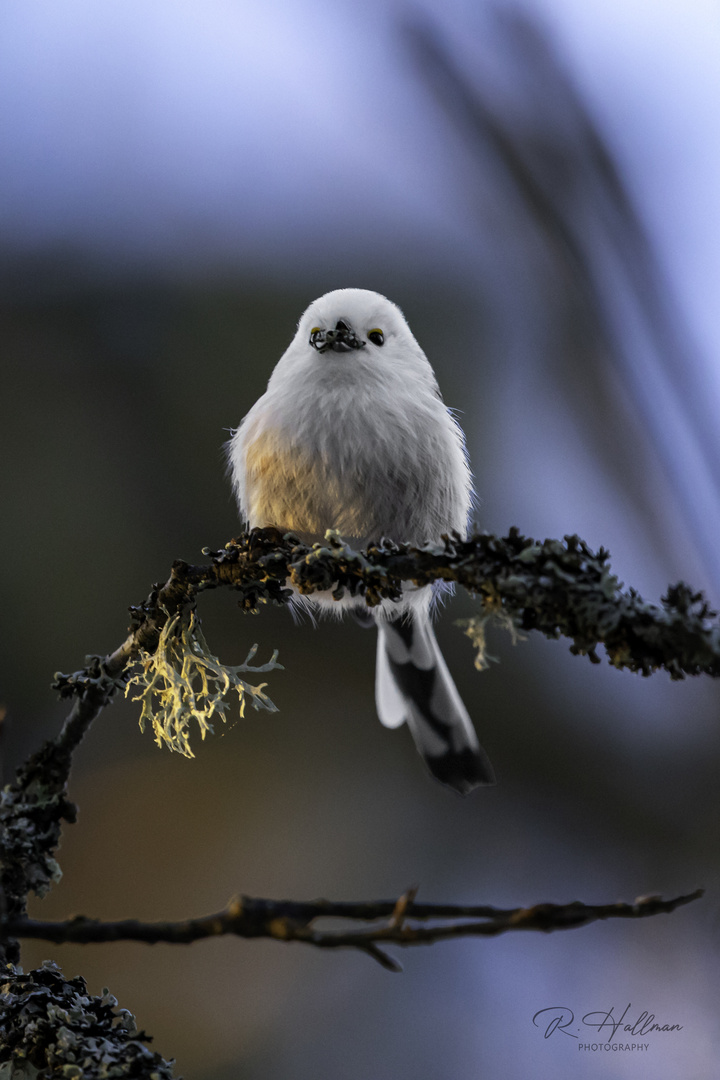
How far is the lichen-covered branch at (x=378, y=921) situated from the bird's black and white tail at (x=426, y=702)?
546 mm

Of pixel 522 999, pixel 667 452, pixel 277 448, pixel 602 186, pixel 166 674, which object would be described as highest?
pixel 602 186

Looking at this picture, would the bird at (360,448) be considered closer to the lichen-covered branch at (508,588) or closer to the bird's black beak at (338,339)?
the bird's black beak at (338,339)

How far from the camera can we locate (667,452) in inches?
56.6

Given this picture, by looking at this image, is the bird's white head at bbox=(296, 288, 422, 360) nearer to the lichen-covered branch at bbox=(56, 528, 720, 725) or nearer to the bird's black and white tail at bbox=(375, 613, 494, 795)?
the lichen-covered branch at bbox=(56, 528, 720, 725)

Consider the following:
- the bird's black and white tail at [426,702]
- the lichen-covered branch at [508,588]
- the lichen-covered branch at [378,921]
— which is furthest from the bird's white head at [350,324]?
the lichen-covered branch at [378,921]

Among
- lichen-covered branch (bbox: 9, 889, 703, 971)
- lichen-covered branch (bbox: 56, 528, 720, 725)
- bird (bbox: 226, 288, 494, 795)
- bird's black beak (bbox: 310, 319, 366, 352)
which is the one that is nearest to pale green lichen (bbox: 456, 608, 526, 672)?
lichen-covered branch (bbox: 56, 528, 720, 725)

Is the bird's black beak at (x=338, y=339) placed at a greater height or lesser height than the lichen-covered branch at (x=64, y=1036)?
greater

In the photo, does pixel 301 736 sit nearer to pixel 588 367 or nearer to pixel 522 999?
pixel 522 999

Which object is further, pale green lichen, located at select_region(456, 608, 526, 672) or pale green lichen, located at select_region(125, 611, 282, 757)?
pale green lichen, located at select_region(125, 611, 282, 757)

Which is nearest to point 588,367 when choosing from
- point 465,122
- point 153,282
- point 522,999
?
point 465,122

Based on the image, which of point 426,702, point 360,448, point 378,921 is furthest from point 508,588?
point 426,702

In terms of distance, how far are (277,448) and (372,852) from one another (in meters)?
1.26

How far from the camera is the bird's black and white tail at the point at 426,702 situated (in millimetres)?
915

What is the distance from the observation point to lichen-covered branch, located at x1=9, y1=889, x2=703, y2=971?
0.34 m
